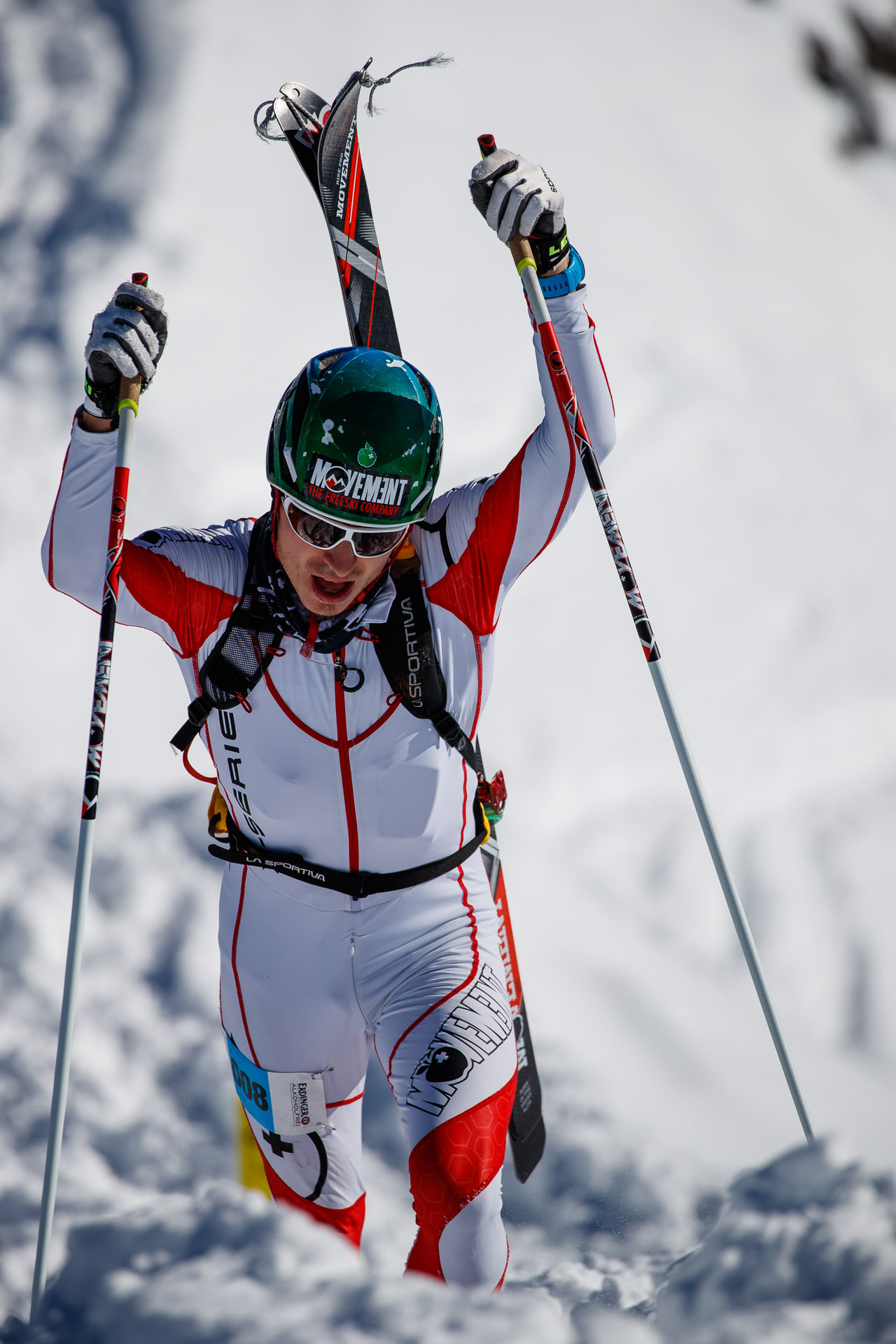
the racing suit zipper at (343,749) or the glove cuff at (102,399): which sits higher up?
the glove cuff at (102,399)

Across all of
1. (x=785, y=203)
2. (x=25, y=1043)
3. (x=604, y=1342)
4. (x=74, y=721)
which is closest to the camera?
(x=604, y=1342)

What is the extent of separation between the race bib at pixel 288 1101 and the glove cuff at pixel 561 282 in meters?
2.09

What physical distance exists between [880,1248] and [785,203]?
867cm

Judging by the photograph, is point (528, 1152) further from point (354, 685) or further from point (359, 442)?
point (359, 442)

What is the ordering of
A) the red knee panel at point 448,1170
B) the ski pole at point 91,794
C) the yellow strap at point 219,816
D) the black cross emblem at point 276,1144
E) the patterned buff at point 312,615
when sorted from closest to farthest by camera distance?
1. the red knee panel at point 448,1170
2. the ski pole at point 91,794
3. the patterned buff at point 312,615
4. the black cross emblem at point 276,1144
5. the yellow strap at point 219,816

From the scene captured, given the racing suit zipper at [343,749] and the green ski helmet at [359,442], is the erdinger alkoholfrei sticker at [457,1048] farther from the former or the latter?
the green ski helmet at [359,442]

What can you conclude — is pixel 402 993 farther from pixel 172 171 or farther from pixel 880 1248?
pixel 172 171

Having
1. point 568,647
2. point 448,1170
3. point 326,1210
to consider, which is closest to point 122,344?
point 448,1170

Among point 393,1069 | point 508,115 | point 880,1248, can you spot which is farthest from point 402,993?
point 508,115

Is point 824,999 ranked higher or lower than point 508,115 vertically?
lower

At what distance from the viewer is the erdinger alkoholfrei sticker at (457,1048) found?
8.13 ft

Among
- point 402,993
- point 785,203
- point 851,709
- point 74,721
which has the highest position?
point 785,203

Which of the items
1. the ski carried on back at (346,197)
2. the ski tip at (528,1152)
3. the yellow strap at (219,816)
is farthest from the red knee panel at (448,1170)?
the ski carried on back at (346,197)

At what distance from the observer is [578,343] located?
275 centimetres
